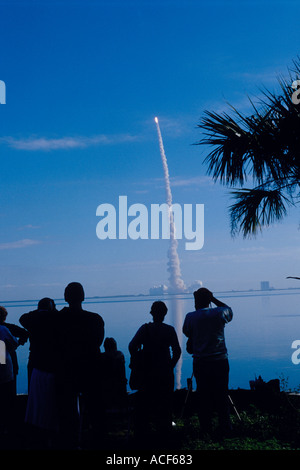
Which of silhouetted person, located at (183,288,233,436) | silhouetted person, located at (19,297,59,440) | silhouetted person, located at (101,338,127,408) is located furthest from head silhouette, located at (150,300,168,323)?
silhouetted person, located at (19,297,59,440)

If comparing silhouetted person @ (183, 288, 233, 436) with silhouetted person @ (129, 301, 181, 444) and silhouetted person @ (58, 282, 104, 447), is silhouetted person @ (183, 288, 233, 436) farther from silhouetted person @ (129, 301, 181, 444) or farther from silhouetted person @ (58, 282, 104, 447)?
silhouetted person @ (58, 282, 104, 447)

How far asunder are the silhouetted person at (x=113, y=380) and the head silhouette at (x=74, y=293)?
1.45 meters

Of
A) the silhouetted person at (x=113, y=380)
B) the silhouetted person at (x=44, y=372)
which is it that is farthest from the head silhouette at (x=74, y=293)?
the silhouetted person at (x=113, y=380)

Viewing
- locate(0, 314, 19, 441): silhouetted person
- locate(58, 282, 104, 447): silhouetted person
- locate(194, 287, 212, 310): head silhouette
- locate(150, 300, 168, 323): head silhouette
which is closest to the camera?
locate(58, 282, 104, 447): silhouetted person

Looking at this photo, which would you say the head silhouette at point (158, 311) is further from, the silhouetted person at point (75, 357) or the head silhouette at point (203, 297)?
the silhouetted person at point (75, 357)

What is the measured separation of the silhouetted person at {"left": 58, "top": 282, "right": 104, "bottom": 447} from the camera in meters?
4.86

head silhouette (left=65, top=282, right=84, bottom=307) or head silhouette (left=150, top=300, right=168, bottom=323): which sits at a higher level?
head silhouette (left=65, top=282, right=84, bottom=307)

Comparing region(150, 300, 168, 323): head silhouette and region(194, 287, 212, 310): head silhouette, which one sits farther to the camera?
region(194, 287, 212, 310): head silhouette

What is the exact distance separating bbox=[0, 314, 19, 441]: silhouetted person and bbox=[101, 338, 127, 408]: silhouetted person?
1192 millimetres

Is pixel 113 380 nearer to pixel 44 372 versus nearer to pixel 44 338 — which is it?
pixel 44 372

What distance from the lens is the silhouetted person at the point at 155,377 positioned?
5.76 metres

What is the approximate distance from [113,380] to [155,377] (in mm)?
640

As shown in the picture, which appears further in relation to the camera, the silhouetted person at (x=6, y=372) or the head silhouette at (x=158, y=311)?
the silhouetted person at (x=6, y=372)
